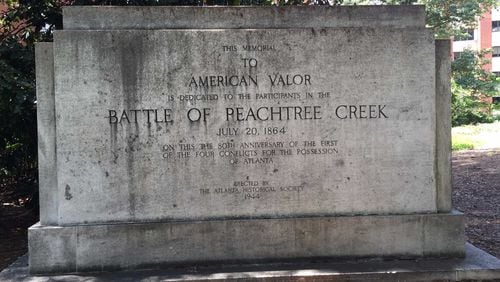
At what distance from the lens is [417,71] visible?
547 cm

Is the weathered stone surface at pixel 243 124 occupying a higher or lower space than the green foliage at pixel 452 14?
lower

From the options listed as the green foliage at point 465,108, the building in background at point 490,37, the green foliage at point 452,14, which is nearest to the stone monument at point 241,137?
the green foliage at point 452,14

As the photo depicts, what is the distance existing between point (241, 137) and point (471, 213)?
6.10 metres

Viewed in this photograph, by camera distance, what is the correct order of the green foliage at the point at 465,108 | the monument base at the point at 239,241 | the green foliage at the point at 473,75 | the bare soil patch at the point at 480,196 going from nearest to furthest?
the monument base at the point at 239,241 < the bare soil patch at the point at 480,196 < the green foliage at the point at 473,75 < the green foliage at the point at 465,108

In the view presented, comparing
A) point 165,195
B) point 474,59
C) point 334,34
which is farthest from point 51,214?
point 474,59

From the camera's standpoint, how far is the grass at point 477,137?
23491mm

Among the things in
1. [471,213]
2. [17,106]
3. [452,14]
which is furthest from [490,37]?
[17,106]

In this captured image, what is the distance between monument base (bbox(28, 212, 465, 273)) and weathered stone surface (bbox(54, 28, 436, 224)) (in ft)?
0.41

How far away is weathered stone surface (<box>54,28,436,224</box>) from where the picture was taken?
5238 millimetres

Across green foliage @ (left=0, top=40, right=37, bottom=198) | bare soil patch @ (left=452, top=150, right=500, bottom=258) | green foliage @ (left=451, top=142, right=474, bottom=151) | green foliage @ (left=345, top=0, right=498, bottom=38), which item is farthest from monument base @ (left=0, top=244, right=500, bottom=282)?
green foliage @ (left=345, top=0, right=498, bottom=38)

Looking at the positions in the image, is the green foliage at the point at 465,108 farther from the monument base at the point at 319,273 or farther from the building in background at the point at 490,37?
the monument base at the point at 319,273

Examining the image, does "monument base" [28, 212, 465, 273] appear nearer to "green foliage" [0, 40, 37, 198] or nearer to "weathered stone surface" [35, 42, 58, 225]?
"weathered stone surface" [35, 42, 58, 225]

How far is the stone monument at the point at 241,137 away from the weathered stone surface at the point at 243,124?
14mm

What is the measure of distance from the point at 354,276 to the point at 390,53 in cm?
226
